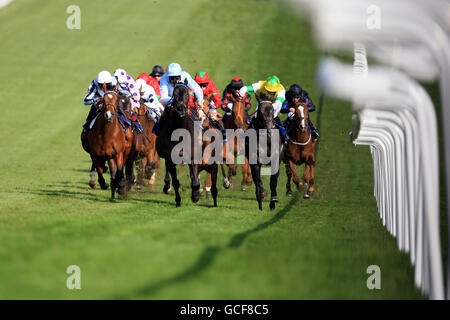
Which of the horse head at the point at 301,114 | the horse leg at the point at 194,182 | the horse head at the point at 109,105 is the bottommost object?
the horse leg at the point at 194,182

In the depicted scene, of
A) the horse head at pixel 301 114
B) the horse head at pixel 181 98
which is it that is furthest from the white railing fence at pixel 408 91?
the horse head at pixel 301 114

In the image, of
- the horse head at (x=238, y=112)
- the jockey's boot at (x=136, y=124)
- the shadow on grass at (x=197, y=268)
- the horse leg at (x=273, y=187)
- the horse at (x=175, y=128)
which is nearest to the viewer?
the shadow on grass at (x=197, y=268)

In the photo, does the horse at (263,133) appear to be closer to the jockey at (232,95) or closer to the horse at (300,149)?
the horse at (300,149)

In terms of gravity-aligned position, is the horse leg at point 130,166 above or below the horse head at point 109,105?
below

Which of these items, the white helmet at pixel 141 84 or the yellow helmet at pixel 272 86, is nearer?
the yellow helmet at pixel 272 86

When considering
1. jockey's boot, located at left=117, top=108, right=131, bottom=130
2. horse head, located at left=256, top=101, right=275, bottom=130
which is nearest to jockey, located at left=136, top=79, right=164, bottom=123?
jockey's boot, located at left=117, top=108, right=131, bottom=130

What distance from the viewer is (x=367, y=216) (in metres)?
10.9

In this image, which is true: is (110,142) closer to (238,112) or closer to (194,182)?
(194,182)

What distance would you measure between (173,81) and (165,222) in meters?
3.03

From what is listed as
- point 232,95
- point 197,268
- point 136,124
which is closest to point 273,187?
point 136,124

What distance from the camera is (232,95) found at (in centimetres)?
1389

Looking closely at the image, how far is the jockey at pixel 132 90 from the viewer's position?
41.4 ft

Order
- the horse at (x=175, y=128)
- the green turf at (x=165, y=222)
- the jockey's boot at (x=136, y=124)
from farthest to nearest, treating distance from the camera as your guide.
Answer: the jockey's boot at (x=136, y=124)
the horse at (x=175, y=128)
the green turf at (x=165, y=222)

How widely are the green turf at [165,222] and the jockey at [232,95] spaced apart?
5.49 ft
